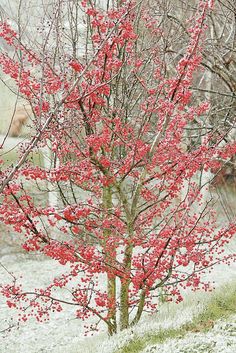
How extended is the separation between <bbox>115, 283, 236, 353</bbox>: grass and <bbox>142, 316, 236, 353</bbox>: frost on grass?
21 centimetres

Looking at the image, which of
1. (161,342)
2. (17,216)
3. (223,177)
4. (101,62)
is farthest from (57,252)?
(223,177)

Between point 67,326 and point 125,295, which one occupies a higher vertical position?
point 67,326

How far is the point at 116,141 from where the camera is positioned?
29.9 ft

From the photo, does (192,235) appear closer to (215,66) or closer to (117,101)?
(117,101)

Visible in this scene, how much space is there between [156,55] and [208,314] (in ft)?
16.5

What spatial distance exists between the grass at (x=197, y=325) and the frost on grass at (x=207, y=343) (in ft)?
0.69

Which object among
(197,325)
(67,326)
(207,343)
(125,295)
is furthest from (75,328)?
(207,343)

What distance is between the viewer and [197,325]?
8.62 meters

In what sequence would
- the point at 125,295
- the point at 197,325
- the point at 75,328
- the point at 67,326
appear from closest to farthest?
the point at 197,325, the point at 125,295, the point at 75,328, the point at 67,326

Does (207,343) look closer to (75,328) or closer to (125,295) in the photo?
(125,295)

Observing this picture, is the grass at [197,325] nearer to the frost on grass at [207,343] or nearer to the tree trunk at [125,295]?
the frost on grass at [207,343]

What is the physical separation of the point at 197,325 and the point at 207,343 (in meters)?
1.02

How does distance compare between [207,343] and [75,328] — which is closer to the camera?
[207,343]

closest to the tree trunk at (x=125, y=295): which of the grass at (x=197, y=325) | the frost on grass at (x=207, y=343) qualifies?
the grass at (x=197, y=325)
